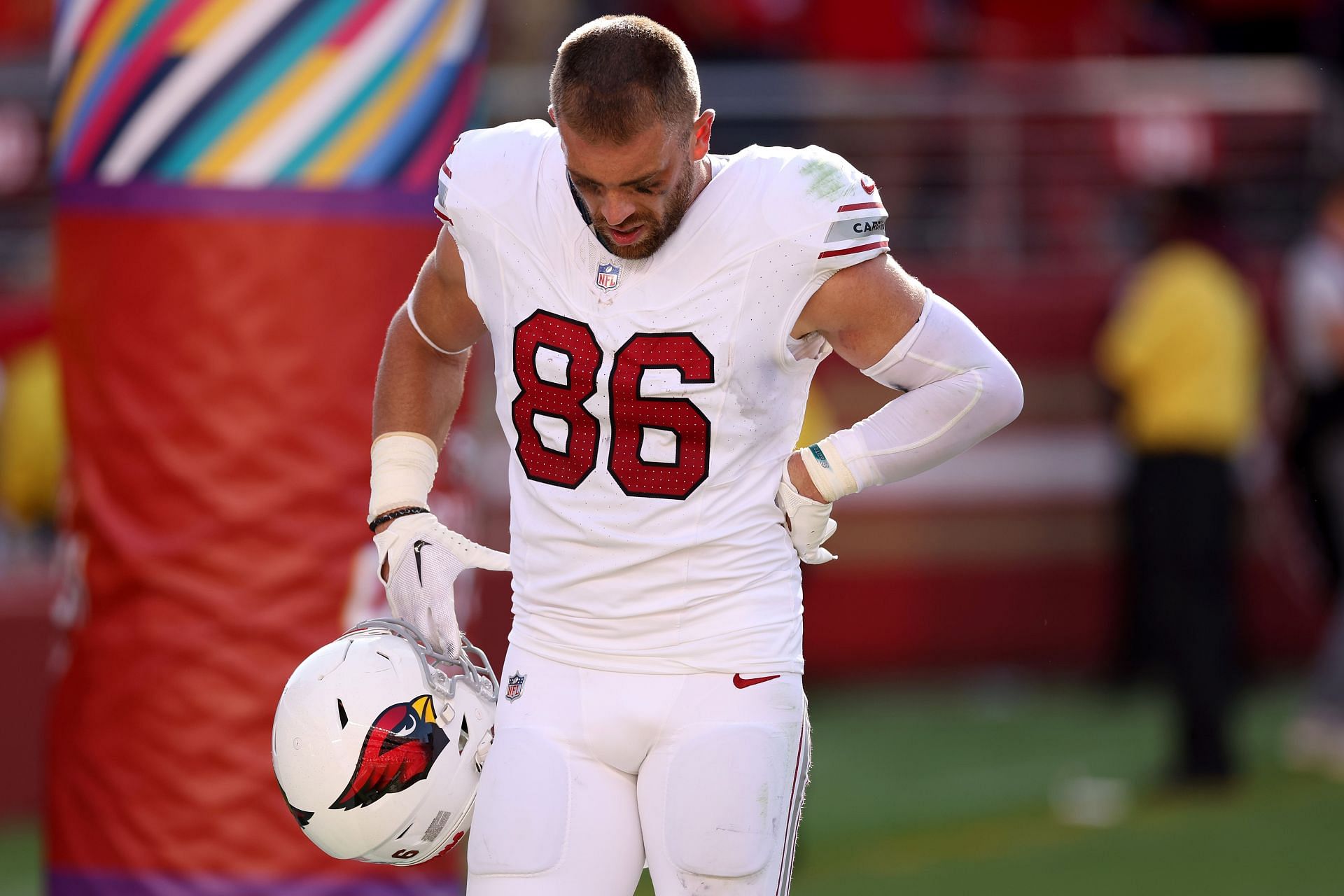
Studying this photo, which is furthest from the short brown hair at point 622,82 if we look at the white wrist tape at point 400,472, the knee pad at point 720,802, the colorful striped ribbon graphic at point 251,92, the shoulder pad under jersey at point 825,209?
the colorful striped ribbon graphic at point 251,92

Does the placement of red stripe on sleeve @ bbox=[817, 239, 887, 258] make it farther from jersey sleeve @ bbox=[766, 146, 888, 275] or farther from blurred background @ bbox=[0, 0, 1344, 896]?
blurred background @ bbox=[0, 0, 1344, 896]

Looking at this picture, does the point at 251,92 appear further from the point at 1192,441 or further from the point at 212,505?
the point at 1192,441

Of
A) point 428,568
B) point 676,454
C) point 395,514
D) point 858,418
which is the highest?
point 858,418

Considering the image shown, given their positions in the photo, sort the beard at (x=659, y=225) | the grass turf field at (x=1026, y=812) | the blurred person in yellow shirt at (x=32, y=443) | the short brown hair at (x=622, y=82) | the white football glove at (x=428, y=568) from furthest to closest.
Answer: the blurred person in yellow shirt at (x=32, y=443), the grass turf field at (x=1026, y=812), the white football glove at (x=428, y=568), the beard at (x=659, y=225), the short brown hair at (x=622, y=82)

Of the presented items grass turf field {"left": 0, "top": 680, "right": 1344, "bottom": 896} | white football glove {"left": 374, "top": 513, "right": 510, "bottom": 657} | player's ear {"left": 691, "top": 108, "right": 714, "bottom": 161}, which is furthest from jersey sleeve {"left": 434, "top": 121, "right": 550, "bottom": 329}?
grass turf field {"left": 0, "top": 680, "right": 1344, "bottom": 896}

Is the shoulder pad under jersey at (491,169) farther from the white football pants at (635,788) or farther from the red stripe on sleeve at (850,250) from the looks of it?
the white football pants at (635,788)

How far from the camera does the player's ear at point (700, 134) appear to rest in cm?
334

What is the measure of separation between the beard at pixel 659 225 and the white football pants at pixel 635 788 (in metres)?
0.73

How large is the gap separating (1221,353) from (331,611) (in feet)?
14.1

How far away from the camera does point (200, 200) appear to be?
15.6ft

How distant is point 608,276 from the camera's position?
3.38 metres

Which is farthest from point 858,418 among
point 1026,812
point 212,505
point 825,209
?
point 825,209

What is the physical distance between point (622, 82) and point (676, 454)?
635 millimetres

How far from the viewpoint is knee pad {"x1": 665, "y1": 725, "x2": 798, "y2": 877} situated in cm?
334
